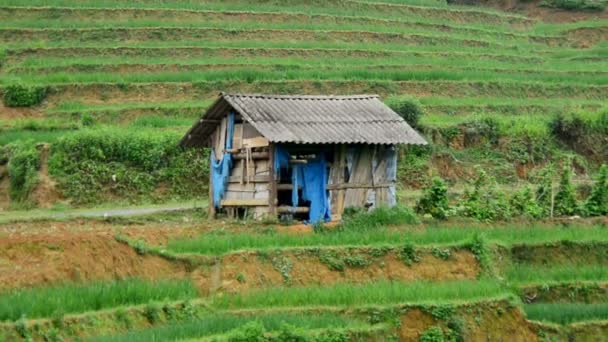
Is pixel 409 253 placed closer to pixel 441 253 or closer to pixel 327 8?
pixel 441 253

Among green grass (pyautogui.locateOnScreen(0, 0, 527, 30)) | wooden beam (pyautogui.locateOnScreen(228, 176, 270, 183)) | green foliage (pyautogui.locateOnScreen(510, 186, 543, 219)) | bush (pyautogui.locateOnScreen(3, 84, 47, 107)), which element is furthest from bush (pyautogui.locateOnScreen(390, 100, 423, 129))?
green grass (pyautogui.locateOnScreen(0, 0, 527, 30))

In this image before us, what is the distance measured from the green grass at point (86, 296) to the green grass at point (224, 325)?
77cm

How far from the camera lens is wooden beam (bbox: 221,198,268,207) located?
22.1 m

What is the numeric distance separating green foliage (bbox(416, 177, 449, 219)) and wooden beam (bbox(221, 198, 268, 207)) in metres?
3.04

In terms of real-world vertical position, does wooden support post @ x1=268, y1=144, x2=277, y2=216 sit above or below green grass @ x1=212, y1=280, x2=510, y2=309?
above

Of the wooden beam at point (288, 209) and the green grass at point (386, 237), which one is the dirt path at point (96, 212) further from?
the green grass at point (386, 237)

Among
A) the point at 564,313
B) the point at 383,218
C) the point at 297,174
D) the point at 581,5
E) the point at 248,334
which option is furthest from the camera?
the point at 581,5

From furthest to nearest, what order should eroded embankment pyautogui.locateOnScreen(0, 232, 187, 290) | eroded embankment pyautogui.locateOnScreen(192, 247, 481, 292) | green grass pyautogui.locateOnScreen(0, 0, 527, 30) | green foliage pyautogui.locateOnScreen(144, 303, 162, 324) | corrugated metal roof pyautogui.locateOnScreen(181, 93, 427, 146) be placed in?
green grass pyautogui.locateOnScreen(0, 0, 527, 30) < corrugated metal roof pyautogui.locateOnScreen(181, 93, 427, 146) < eroded embankment pyautogui.locateOnScreen(192, 247, 481, 292) < eroded embankment pyautogui.locateOnScreen(0, 232, 187, 290) < green foliage pyautogui.locateOnScreen(144, 303, 162, 324)

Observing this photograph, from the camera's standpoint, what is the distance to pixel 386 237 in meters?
20.1

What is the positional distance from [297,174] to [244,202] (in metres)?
1.13

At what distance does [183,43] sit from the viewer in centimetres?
3384

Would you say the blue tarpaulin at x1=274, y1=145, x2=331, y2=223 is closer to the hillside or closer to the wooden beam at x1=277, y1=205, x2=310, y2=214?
the wooden beam at x1=277, y1=205, x2=310, y2=214

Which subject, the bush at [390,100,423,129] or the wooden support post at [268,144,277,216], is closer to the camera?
the wooden support post at [268,144,277,216]

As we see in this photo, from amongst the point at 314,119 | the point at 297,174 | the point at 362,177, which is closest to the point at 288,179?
the point at 297,174
